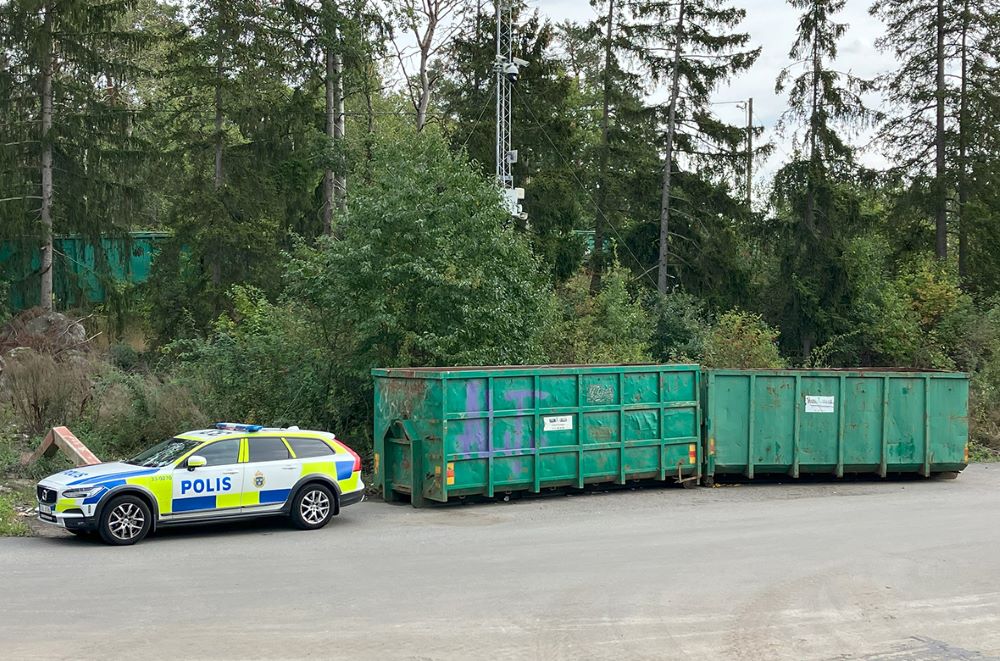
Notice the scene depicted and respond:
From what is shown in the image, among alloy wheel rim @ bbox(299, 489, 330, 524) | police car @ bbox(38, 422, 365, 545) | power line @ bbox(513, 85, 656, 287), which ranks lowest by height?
alloy wheel rim @ bbox(299, 489, 330, 524)

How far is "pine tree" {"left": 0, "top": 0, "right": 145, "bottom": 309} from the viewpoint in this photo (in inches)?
1155

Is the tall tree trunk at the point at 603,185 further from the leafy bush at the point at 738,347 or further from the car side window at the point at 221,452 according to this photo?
the car side window at the point at 221,452

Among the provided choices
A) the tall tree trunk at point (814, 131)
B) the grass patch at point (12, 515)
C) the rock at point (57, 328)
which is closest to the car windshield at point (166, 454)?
Answer: the grass patch at point (12, 515)

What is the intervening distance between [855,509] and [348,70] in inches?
900

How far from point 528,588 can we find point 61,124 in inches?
999

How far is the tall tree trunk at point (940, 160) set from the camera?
3878cm

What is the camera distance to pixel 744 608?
368 inches

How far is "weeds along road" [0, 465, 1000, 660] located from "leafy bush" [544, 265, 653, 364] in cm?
867

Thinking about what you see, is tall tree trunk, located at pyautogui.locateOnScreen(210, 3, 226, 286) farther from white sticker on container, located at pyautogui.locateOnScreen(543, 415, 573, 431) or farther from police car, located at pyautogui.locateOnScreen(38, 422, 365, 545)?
police car, located at pyautogui.locateOnScreen(38, 422, 365, 545)

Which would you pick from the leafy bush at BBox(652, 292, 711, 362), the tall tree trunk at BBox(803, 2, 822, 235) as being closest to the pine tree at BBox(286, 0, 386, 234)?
the leafy bush at BBox(652, 292, 711, 362)

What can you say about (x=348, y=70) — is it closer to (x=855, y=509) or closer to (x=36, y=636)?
(x=855, y=509)

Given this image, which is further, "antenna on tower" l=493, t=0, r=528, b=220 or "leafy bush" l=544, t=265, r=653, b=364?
"antenna on tower" l=493, t=0, r=528, b=220

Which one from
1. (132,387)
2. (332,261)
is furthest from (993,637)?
(132,387)

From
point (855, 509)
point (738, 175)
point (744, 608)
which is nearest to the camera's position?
point (744, 608)
